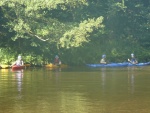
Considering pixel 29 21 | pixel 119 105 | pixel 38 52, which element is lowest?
pixel 119 105

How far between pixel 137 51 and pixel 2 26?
52.5 ft

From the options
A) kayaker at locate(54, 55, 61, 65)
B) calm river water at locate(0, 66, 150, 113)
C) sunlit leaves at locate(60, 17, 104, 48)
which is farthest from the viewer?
kayaker at locate(54, 55, 61, 65)

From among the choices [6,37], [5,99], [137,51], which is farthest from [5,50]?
[5,99]

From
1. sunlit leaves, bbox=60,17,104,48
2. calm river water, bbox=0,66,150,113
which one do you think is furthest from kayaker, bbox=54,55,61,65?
calm river water, bbox=0,66,150,113

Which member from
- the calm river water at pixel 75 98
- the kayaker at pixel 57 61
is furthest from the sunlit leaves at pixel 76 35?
the calm river water at pixel 75 98

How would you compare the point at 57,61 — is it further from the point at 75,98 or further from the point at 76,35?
the point at 75,98

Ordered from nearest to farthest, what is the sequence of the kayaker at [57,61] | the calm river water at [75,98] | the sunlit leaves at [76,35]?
the calm river water at [75,98] → the sunlit leaves at [76,35] → the kayaker at [57,61]

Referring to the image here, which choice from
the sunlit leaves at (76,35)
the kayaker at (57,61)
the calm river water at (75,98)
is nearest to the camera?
the calm river water at (75,98)

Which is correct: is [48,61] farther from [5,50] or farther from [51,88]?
[51,88]

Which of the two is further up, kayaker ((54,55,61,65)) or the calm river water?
kayaker ((54,55,61,65))

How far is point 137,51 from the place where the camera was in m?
45.5

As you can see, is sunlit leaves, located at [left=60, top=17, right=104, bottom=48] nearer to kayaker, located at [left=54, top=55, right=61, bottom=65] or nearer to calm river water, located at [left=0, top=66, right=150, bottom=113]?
kayaker, located at [left=54, top=55, right=61, bottom=65]

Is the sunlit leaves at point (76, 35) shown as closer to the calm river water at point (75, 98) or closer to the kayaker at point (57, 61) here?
the kayaker at point (57, 61)

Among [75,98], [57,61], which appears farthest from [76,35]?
[75,98]
